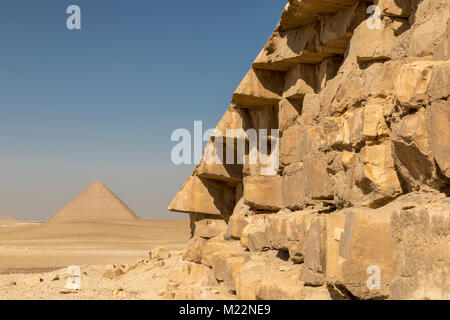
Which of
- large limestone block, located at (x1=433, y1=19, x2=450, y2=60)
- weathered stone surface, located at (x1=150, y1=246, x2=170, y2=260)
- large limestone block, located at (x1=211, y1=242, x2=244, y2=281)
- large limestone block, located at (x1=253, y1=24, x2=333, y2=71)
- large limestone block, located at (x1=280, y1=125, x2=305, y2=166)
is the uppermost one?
large limestone block, located at (x1=253, y1=24, x2=333, y2=71)

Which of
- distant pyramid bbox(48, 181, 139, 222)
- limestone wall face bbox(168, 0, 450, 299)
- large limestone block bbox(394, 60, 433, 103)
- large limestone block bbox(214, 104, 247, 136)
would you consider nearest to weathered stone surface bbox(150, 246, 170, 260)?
A: limestone wall face bbox(168, 0, 450, 299)

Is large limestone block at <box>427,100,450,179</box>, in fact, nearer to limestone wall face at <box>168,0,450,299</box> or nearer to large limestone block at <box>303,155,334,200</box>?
limestone wall face at <box>168,0,450,299</box>

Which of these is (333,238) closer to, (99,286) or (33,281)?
(99,286)

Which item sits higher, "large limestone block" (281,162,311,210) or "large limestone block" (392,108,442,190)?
"large limestone block" (392,108,442,190)

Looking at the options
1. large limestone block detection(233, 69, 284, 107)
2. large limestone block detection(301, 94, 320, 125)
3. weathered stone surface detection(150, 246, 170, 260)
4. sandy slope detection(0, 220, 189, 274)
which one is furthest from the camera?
sandy slope detection(0, 220, 189, 274)

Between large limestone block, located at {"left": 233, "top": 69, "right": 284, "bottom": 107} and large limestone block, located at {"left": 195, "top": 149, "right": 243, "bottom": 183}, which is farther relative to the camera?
large limestone block, located at {"left": 195, "top": 149, "right": 243, "bottom": 183}

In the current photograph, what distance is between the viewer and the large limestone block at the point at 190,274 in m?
8.95

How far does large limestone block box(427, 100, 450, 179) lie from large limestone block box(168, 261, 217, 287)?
6194mm

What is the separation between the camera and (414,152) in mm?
3473

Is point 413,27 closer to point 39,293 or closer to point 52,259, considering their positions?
point 39,293

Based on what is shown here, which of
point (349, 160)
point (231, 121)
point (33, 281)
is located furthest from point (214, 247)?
point (33, 281)

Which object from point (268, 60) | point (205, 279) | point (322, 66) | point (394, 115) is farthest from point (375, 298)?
point (205, 279)

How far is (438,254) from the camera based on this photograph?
114 inches

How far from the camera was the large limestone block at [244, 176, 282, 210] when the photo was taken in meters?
6.98
